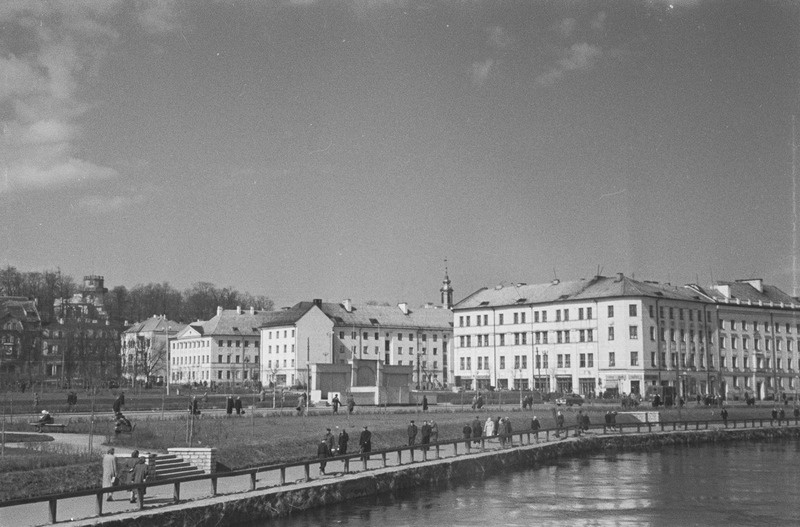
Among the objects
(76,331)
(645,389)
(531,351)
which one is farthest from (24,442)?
(76,331)

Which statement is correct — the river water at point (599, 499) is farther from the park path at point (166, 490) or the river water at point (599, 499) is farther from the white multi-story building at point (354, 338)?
the white multi-story building at point (354, 338)

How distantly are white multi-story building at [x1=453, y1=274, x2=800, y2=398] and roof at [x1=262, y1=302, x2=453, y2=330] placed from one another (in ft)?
69.0

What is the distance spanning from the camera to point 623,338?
365ft

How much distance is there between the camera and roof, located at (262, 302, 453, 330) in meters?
148

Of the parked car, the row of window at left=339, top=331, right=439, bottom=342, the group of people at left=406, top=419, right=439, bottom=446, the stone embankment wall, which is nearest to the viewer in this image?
the stone embankment wall

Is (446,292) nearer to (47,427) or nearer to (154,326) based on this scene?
(154,326)

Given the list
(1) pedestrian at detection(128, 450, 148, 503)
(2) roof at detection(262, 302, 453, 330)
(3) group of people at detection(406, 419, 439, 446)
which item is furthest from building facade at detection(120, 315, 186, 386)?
(1) pedestrian at detection(128, 450, 148, 503)

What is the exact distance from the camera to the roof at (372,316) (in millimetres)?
148125

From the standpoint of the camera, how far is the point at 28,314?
160750 millimetres

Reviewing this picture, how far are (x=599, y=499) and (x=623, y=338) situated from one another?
7841 cm

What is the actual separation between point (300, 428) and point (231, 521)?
78.2 ft

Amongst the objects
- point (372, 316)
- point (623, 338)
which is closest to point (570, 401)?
point (623, 338)

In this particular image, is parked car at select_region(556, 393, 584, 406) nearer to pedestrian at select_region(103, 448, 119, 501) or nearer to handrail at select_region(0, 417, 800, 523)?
handrail at select_region(0, 417, 800, 523)

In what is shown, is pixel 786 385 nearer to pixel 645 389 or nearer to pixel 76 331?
pixel 645 389
